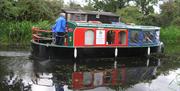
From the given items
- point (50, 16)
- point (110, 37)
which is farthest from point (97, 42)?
point (50, 16)

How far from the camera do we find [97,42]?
15234 millimetres

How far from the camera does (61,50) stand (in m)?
14.4

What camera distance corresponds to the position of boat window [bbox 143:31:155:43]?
16.7m

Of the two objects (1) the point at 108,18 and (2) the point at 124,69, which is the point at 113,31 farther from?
(1) the point at 108,18

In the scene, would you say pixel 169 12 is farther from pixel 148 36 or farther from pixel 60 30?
Answer: pixel 60 30

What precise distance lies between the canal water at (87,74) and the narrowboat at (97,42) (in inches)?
12.6

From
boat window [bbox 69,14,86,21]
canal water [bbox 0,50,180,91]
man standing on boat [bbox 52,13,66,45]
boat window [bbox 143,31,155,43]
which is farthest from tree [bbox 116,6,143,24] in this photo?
man standing on boat [bbox 52,13,66,45]

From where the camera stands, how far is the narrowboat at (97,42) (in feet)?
47.7

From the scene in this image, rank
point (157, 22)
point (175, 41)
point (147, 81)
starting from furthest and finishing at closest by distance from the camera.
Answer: point (157, 22) → point (175, 41) → point (147, 81)

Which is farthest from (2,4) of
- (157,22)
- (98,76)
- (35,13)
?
(157,22)

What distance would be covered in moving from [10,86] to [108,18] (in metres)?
14.5

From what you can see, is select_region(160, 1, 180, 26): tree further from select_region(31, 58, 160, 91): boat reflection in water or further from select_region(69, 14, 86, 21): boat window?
select_region(31, 58, 160, 91): boat reflection in water

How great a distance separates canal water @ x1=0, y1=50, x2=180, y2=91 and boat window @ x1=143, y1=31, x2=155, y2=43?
981 mm

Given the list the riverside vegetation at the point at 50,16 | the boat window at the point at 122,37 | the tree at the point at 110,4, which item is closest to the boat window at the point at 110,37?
the boat window at the point at 122,37
